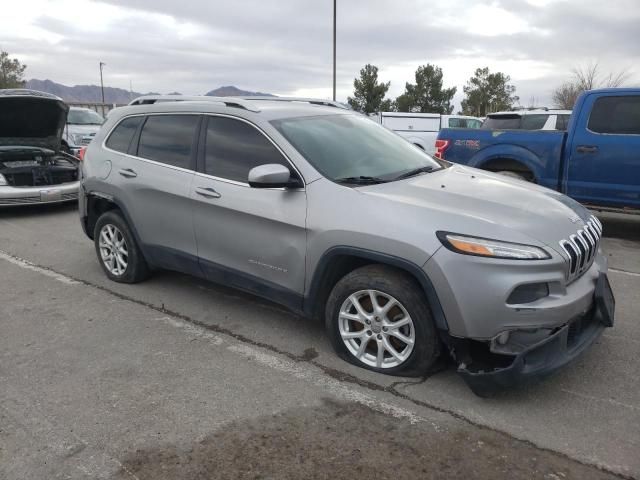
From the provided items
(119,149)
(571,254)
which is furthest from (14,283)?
(571,254)

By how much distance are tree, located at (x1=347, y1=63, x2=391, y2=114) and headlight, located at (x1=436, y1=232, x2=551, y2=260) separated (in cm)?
3143

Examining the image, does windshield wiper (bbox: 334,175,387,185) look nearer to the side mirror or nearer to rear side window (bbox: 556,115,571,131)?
the side mirror

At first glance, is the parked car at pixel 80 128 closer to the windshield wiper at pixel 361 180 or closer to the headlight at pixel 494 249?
the windshield wiper at pixel 361 180

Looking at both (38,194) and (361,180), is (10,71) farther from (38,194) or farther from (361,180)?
(361,180)

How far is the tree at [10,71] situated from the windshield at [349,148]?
45.0 meters

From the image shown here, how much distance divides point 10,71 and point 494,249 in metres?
48.9

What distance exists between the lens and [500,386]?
2980mm

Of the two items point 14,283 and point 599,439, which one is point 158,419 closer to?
point 599,439

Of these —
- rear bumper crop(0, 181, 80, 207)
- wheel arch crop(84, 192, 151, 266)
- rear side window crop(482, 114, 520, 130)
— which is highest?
rear side window crop(482, 114, 520, 130)

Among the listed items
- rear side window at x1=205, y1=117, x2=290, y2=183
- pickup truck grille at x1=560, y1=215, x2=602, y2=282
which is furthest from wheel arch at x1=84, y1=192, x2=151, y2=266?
pickup truck grille at x1=560, y1=215, x2=602, y2=282

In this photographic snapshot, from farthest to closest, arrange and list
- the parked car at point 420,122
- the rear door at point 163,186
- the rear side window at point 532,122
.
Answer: the parked car at point 420,122 → the rear side window at point 532,122 → the rear door at point 163,186

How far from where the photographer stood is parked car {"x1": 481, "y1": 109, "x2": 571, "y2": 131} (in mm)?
11656

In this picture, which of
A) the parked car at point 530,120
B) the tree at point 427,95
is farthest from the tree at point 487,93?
the parked car at point 530,120

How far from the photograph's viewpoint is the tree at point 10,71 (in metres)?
41.6
